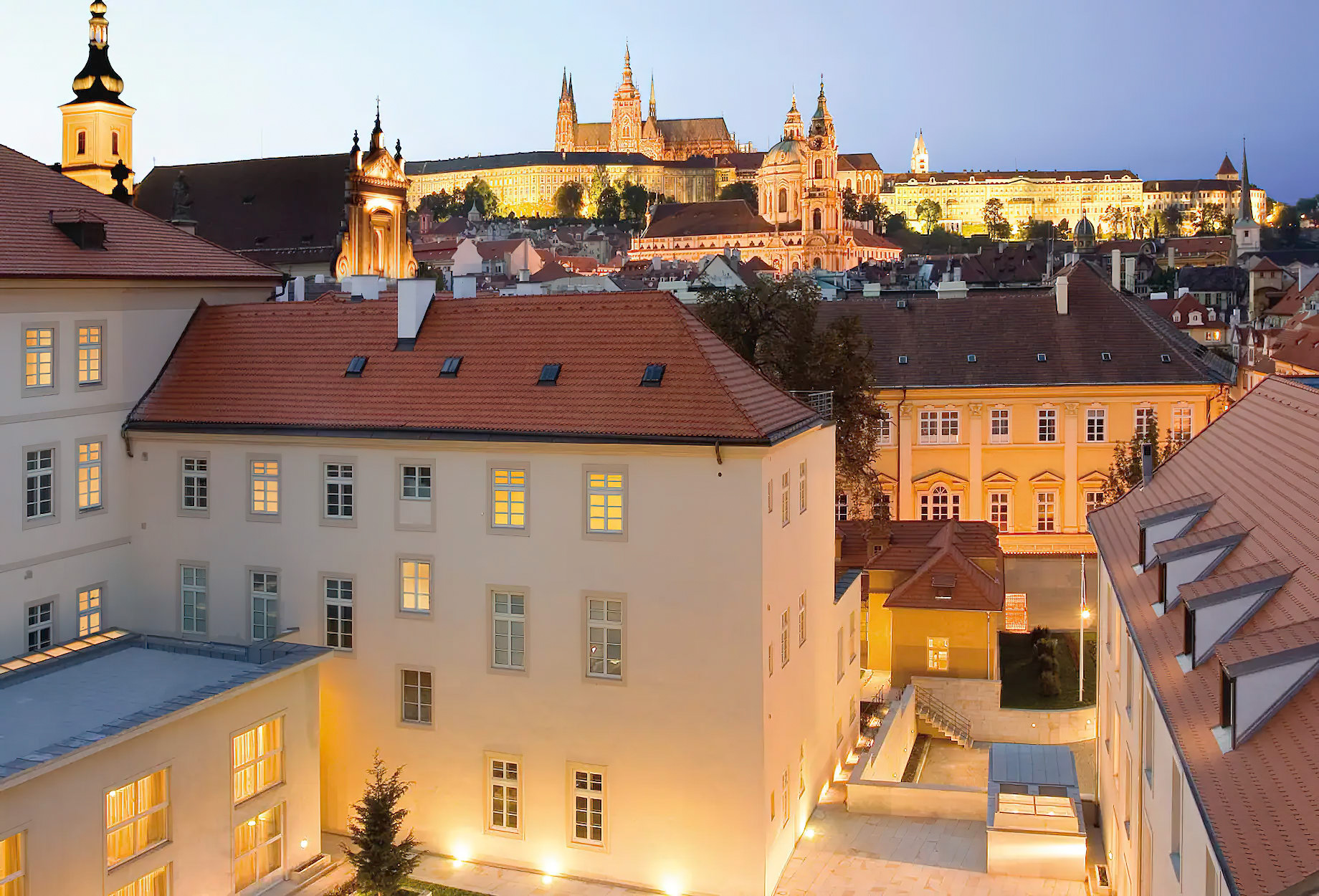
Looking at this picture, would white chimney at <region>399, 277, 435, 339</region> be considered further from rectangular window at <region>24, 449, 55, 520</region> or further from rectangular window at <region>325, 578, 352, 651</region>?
rectangular window at <region>24, 449, 55, 520</region>

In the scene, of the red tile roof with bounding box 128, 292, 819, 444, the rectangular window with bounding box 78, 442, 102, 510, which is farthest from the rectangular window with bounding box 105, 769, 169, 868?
the rectangular window with bounding box 78, 442, 102, 510

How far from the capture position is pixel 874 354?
5094cm

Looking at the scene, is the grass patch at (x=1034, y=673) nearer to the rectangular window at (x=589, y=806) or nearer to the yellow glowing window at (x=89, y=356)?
the rectangular window at (x=589, y=806)

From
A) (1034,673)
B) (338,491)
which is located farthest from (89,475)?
(1034,673)

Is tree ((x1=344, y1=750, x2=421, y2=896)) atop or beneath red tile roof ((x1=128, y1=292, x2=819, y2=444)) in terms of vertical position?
beneath

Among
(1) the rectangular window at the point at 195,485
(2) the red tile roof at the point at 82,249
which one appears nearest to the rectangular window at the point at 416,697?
(1) the rectangular window at the point at 195,485

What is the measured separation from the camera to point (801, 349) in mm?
40094

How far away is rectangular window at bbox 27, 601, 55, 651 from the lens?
25.1 meters

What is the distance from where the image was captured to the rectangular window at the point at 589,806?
77.0 feet

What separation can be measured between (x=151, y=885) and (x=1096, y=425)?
3784 centimetres

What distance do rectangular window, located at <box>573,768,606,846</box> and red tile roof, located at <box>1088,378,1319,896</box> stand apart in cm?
953

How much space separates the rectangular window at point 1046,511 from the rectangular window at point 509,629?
98.9ft

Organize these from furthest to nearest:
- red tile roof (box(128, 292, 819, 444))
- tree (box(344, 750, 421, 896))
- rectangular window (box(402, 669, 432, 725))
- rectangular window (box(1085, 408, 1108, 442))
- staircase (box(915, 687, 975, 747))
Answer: rectangular window (box(1085, 408, 1108, 442)) → staircase (box(915, 687, 975, 747)) → rectangular window (box(402, 669, 432, 725)) → red tile roof (box(128, 292, 819, 444)) → tree (box(344, 750, 421, 896))

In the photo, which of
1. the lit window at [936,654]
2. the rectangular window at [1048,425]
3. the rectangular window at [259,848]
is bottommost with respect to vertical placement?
the rectangular window at [259,848]
